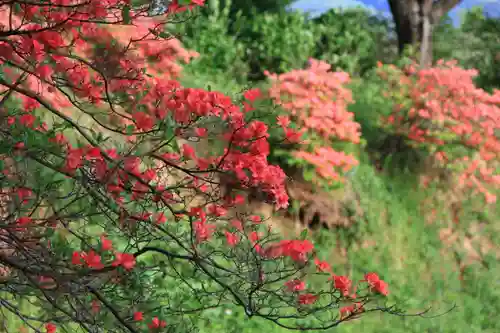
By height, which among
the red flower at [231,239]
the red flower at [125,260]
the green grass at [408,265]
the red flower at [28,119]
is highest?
the green grass at [408,265]

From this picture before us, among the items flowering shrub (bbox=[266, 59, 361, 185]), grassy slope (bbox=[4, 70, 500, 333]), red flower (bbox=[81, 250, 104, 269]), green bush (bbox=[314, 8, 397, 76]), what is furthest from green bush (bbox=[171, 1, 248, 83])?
red flower (bbox=[81, 250, 104, 269])

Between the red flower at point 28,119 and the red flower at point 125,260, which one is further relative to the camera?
the red flower at point 28,119

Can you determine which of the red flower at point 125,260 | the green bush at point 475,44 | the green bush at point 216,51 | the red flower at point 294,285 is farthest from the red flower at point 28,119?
the green bush at point 475,44

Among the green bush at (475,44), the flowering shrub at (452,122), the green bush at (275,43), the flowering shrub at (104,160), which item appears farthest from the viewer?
the green bush at (475,44)

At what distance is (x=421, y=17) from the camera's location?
1094cm

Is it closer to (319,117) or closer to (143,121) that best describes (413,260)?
(319,117)

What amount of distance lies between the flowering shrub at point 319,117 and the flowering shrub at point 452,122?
1584mm

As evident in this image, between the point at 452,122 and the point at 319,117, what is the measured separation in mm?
2125

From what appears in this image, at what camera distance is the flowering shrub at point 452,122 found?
25.6ft

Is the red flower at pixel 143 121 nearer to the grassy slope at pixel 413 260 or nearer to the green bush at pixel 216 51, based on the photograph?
the grassy slope at pixel 413 260

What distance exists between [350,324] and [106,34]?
4.65 metres

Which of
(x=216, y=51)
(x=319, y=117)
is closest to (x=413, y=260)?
(x=319, y=117)

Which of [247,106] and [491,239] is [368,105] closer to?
[491,239]

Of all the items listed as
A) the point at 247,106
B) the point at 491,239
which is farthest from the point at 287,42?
the point at 247,106
